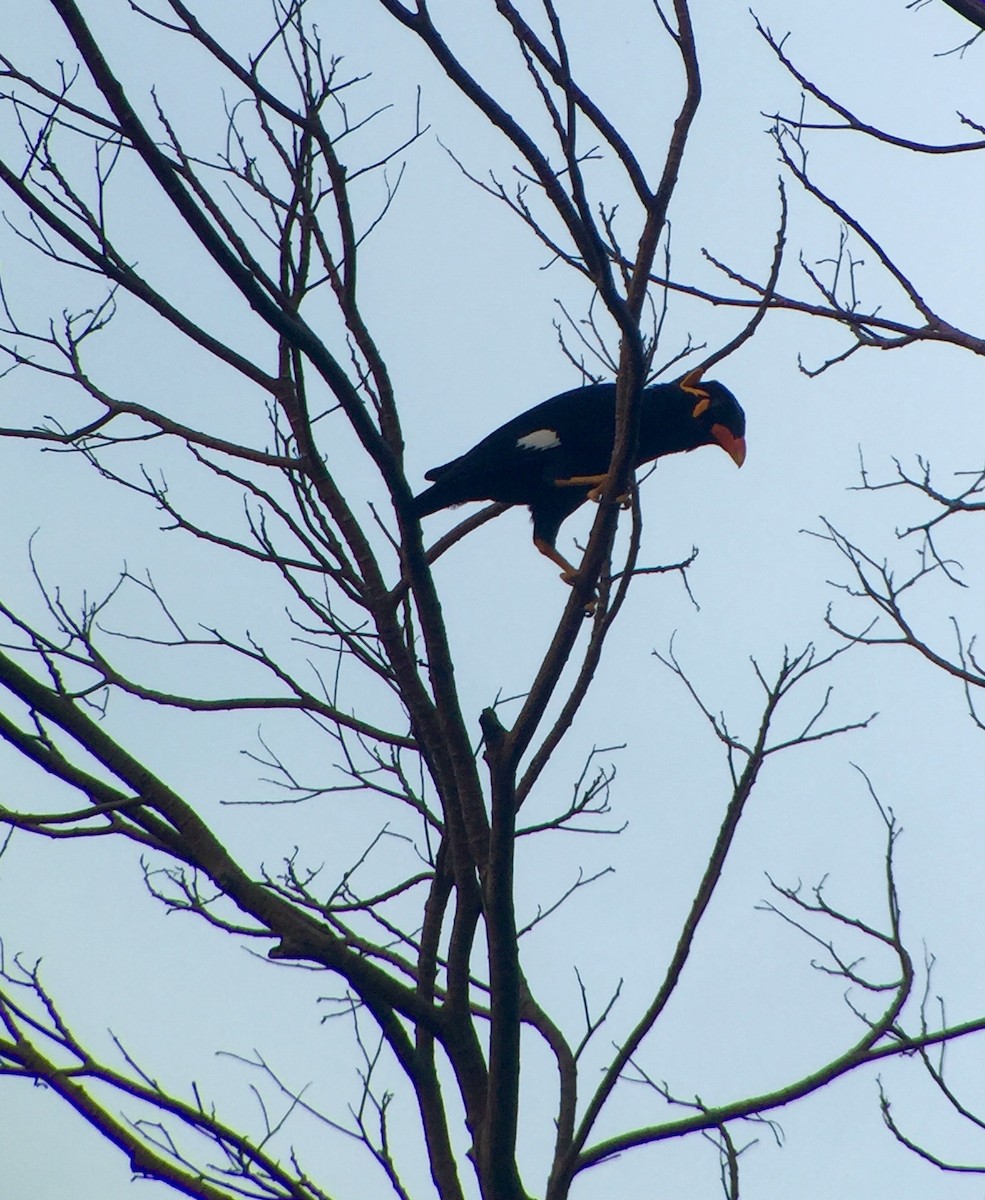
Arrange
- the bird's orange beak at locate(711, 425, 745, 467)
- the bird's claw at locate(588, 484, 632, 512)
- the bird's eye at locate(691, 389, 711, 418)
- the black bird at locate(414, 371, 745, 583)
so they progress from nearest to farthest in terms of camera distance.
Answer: the bird's claw at locate(588, 484, 632, 512)
the black bird at locate(414, 371, 745, 583)
the bird's eye at locate(691, 389, 711, 418)
the bird's orange beak at locate(711, 425, 745, 467)

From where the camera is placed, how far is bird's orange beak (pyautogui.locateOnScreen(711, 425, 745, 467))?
5070 mm

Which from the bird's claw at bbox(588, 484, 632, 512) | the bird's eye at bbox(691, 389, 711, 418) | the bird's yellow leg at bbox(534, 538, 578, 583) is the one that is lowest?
the bird's claw at bbox(588, 484, 632, 512)

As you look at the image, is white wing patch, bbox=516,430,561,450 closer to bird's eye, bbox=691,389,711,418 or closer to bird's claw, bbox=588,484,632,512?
bird's claw, bbox=588,484,632,512

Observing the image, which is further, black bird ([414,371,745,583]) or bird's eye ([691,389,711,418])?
bird's eye ([691,389,711,418])

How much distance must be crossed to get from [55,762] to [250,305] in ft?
3.23

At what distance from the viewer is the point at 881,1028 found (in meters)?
2.90

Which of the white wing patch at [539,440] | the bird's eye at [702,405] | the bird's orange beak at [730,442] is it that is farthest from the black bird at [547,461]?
the bird's orange beak at [730,442]

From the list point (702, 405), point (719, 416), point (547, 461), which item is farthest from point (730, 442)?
point (547, 461)

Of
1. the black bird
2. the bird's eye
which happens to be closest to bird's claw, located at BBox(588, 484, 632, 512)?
the black bird

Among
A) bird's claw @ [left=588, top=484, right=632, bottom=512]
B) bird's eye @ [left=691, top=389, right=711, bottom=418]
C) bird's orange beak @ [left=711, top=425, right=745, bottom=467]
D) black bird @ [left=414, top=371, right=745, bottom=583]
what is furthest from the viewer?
bird's orange beak @ [left=711, top=425, right=745, bottom=467]

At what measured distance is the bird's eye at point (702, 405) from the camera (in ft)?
16.2

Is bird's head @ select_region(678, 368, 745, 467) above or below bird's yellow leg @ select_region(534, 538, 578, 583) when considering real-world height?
above

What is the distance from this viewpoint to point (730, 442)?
508 cm

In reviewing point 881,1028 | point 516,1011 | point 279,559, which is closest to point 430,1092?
point 516,1011
